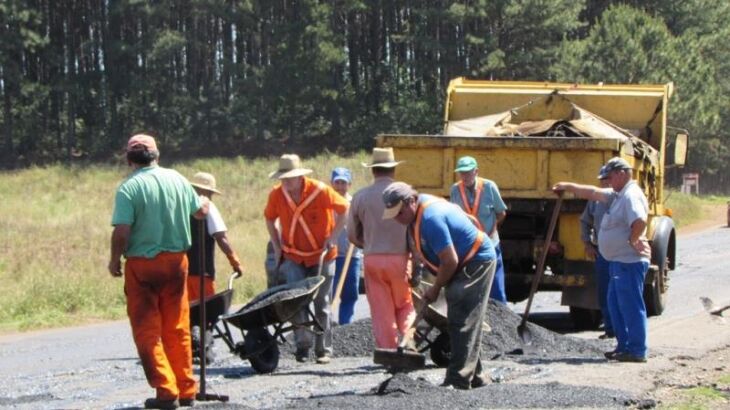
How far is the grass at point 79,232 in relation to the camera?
58.0 feet

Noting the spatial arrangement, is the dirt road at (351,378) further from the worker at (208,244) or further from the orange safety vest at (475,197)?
the orange safety vest at (475,197)

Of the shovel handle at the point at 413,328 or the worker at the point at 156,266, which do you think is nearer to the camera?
the worker at the point at 156,266

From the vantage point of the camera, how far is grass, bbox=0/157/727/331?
17.7 m

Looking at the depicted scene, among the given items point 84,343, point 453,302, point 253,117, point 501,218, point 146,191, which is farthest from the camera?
point 253,117

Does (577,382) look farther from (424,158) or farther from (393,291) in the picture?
(424,158)

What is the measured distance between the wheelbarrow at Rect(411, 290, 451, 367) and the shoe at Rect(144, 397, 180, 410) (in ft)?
7.05

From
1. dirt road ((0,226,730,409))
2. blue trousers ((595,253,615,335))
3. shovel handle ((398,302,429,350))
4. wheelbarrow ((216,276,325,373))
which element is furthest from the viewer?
blue trousers ((595,253,615,335))

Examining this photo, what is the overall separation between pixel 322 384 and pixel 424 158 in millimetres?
4995

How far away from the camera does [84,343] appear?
45.6ft

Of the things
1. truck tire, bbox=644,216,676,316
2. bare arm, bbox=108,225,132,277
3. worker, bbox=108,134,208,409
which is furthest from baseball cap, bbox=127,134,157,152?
truck tire, bbox=644,216,676,316

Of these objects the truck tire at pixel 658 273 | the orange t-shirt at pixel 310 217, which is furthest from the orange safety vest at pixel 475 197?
the truck tire at pixel 658 273

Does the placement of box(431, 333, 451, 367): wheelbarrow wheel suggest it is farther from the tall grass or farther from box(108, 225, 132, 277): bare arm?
the tall grass

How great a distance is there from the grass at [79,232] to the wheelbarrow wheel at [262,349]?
6250 mm

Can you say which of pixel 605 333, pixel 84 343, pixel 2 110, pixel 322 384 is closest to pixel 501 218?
pixel 605 333
